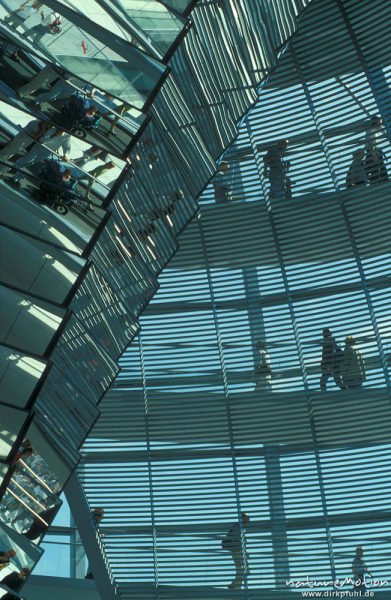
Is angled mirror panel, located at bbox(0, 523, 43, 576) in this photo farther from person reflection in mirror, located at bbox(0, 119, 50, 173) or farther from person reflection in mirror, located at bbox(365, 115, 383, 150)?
person reflection in mirror, located at bbox(365, 115, 383, 150)

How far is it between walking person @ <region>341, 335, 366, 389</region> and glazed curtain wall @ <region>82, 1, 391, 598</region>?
127 mm

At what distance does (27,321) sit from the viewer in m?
8.88

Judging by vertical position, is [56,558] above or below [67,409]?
above

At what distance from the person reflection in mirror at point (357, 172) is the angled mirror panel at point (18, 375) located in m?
13.9

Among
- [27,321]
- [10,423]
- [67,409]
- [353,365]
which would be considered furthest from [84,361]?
[353,365]

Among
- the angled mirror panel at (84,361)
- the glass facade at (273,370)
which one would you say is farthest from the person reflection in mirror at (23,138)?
the glass facade at (273,370)

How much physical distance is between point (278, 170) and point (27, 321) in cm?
1350

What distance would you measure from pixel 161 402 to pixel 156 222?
7.81 m

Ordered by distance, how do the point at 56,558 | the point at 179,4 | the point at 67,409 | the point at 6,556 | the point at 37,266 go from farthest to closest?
1. the point at 56,558
2. the point at 67,409
3. the point at 179,4
4. the point at 6,556
5. the point at 37,266

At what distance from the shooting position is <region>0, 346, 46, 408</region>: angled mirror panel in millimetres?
8344

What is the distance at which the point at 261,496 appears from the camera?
21.8 metres

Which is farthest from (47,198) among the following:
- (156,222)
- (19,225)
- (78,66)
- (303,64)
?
(303,64)

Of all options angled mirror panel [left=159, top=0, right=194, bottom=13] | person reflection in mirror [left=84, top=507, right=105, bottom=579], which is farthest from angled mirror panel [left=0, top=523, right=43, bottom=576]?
person reflection in mirror [left=84, top=507, right=105, bottom=579]

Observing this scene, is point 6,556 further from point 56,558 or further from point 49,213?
point 56,558
